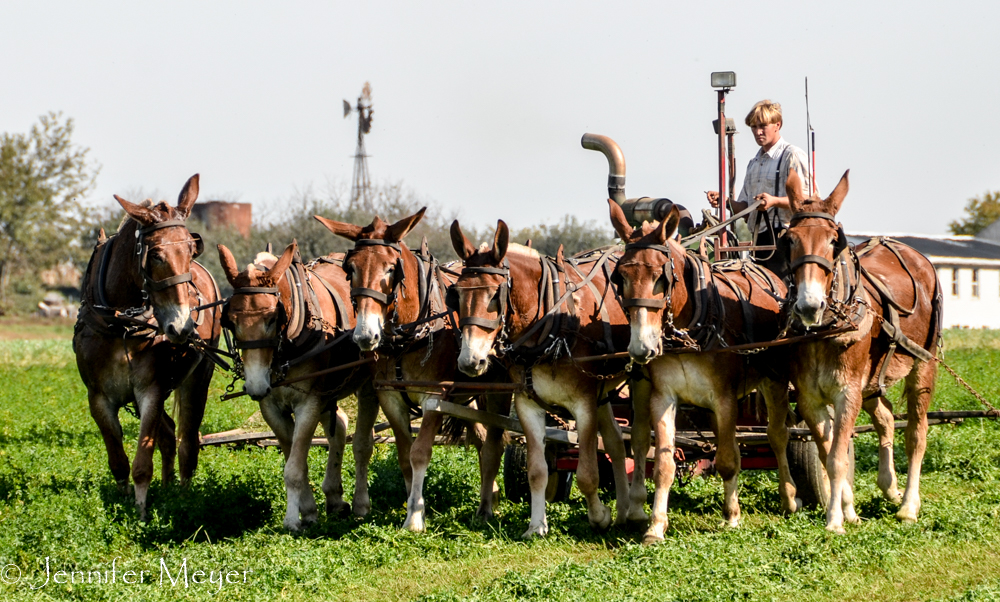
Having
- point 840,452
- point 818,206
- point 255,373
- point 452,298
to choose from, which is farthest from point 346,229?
point 840,452

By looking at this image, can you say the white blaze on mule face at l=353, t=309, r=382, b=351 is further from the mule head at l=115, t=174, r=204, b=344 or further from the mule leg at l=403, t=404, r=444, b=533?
the mule head at l=115, t=174, r=204, b=344

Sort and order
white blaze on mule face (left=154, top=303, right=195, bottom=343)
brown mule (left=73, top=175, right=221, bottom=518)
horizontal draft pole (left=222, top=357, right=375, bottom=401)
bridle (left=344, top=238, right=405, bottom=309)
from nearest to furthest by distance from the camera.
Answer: bridle (left=344, top=238, right=405, bottom=309) → white blaze on mule face (left=154, top=303, right=195, bottom=343) → brown mule (left=73, top=175, right=221, bottom=518) → horizontal draft pole (left=222, top=357, right=375, bottom=401)

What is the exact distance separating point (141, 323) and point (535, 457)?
305 centimetres

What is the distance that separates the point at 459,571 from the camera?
6223 mm

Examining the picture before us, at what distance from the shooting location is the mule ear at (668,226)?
6.55 m

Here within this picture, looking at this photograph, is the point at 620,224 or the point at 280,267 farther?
the point at 280,267

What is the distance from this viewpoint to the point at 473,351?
6645 millimetres

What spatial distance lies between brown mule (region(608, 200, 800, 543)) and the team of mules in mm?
15

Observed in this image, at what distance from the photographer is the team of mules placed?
22.2 feet

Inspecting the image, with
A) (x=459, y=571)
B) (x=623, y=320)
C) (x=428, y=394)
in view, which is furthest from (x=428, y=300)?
(x=459, y=571)

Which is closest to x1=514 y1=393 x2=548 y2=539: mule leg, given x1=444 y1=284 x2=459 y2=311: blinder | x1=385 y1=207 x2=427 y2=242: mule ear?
x1=444 y1=284 x2=459 y2=311: blinder

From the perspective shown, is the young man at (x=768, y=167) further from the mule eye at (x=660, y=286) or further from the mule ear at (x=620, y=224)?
the mule eye at (x=660, y=286)

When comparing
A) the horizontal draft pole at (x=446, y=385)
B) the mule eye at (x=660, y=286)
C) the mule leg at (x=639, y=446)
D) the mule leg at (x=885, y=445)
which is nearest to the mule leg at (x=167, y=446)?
the horizontal draft pole at (x=446, y=385)
